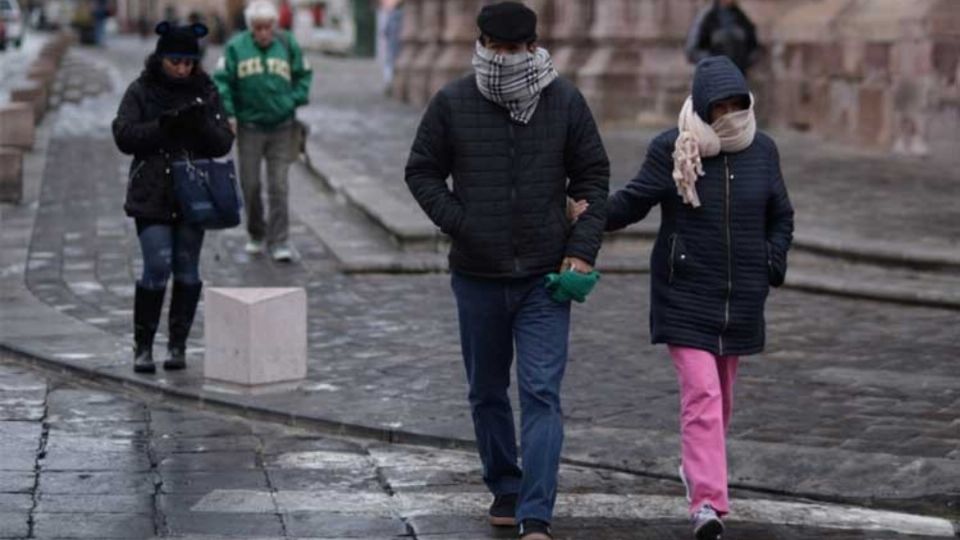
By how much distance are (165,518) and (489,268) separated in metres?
1.50

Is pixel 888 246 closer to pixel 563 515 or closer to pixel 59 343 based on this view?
pixel 59 343

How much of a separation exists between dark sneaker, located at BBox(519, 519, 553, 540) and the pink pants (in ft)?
1.79

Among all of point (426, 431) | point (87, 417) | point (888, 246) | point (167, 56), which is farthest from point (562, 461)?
point (888, 246)

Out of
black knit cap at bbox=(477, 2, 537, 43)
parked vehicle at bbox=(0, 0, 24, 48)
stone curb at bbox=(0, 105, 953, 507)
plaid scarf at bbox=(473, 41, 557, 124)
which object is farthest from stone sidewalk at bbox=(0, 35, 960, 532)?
parked vehicle at bbox=(0, 0, 24, 48)

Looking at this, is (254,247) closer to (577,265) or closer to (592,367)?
(592,367)

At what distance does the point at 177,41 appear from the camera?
10.4 m

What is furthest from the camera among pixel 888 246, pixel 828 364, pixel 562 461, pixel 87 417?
pixel 888 246

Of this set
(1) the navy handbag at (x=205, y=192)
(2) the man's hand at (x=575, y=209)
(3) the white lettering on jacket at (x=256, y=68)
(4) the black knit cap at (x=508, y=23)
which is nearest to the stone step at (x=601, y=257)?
(3) the white lettering on jacket at (x=256, y=68)

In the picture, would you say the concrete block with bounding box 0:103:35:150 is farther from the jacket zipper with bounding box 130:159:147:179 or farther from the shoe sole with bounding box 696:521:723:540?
the shoe sole with bounding box 696:521:723:540

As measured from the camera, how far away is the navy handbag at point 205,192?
10.4m

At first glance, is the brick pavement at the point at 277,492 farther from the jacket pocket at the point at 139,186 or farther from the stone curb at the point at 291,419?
the jacket pocket at the point at 139,186

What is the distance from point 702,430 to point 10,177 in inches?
454

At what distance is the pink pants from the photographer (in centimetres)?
756

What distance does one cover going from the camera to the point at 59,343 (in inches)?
452
